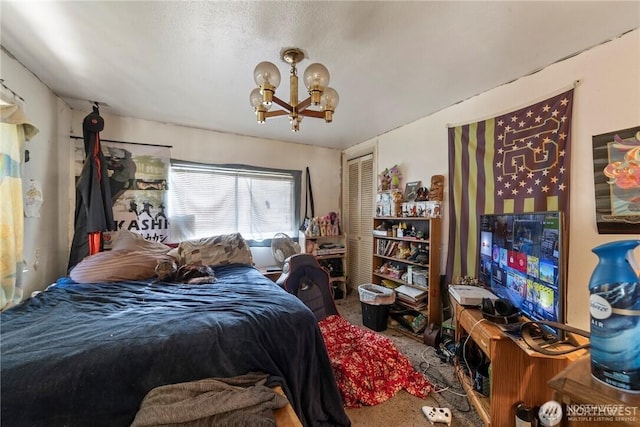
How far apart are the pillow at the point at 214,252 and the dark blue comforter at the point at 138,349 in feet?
2.47

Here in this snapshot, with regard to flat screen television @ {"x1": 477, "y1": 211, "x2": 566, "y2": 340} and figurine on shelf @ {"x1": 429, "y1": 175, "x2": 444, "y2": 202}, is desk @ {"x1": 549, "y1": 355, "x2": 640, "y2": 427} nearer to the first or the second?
flat screen television @ {"x1": 477, "y1": 211, "x2": 566, "y2": 340}

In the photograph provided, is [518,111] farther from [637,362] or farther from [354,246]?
[354,246]

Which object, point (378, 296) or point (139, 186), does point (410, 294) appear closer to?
point (378, 296)

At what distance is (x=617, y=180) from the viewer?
1496 millimetres

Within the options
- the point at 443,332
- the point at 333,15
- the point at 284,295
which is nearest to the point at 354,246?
the point at 443,332

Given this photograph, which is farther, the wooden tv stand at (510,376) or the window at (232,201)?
the window at (232,201)

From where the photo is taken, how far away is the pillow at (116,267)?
6.51 feet

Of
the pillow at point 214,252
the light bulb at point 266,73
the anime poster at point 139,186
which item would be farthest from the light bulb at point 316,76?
the anime poster at point 139,186

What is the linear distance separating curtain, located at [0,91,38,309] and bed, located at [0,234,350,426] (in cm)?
13

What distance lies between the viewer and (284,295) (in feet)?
5.47

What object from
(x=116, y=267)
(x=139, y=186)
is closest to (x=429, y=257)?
(x=116, y=267)

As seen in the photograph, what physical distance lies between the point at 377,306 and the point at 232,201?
7.62ft

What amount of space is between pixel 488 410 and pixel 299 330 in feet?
4.00
